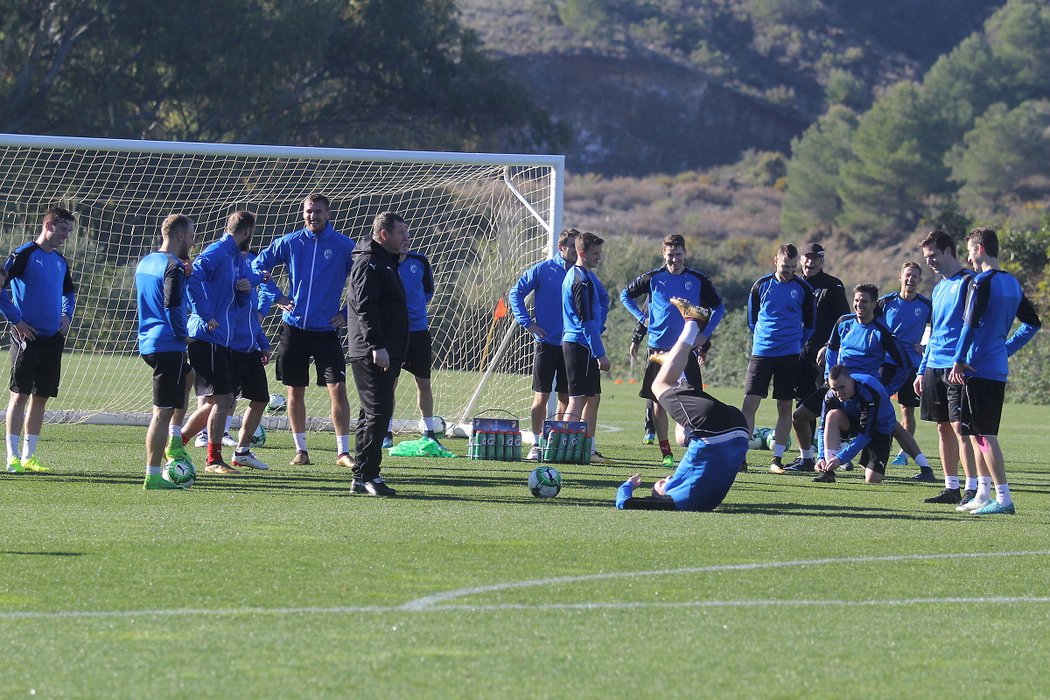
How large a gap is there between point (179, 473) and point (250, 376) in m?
1.67

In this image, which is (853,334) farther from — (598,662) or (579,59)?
(579,59)

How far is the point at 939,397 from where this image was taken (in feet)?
33.4

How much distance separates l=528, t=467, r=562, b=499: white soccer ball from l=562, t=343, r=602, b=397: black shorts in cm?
304

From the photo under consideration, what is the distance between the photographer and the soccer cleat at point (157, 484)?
10086 mm

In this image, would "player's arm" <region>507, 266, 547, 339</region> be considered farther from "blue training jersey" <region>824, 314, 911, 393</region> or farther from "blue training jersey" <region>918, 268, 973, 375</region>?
"blue training jersey" <region>918, 268, 973, 375</region>

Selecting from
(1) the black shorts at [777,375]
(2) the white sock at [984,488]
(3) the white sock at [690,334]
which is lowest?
(2) the white sock at [984,488]

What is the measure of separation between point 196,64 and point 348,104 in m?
5.75

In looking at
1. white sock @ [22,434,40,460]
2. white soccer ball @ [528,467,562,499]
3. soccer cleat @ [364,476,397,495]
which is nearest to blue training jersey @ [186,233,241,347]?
white sock @ [22,434,40,460]

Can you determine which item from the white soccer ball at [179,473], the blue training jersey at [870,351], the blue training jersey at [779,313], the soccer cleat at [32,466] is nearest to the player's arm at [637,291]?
the blue training jersey at [779,313]

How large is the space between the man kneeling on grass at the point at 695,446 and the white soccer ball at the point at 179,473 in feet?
9.59

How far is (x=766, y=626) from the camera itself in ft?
19.4

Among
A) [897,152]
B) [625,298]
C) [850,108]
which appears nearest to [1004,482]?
[625,298]

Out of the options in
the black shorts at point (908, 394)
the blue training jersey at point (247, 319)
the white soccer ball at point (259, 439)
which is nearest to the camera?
the blue training jersey at point (247, 319)

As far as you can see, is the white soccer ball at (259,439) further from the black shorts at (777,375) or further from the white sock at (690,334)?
the white sock at (690,334)
